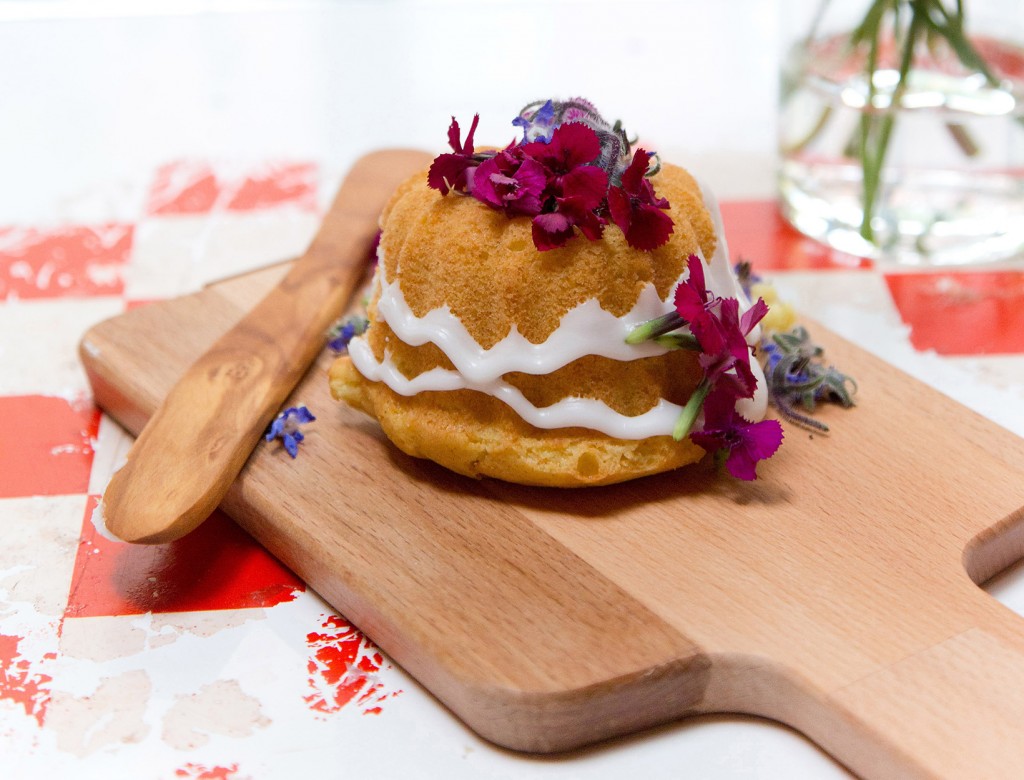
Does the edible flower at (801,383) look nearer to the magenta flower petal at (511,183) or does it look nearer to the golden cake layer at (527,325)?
Result: the golden cake layer at (527,325)

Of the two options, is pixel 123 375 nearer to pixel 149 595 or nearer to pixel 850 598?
pixel 149 595

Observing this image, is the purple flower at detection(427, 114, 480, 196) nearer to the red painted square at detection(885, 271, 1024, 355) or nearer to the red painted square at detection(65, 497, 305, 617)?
the red painted square at detection(65, 497, 305, 617)

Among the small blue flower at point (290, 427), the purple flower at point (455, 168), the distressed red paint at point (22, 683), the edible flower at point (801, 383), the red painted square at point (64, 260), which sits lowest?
the distressed red paint at point (22, 683)

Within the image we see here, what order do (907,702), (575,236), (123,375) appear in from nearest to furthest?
(907,702), (575,236), (123,375)

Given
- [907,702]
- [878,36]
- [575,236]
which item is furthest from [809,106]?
[907,702]

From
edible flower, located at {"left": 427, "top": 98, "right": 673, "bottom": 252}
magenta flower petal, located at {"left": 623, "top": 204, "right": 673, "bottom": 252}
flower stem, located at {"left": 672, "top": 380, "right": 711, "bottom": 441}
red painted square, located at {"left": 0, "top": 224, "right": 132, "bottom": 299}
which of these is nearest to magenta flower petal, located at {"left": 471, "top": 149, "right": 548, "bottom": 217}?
edible flower, located at {"left": 427, "top": 98, "right": 673, "bottom": 252}

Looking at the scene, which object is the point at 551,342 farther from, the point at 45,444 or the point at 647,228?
the point at 45,444

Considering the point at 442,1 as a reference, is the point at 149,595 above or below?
below

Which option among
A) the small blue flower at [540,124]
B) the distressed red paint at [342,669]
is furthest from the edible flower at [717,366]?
the distressed red paint at [342,669]
